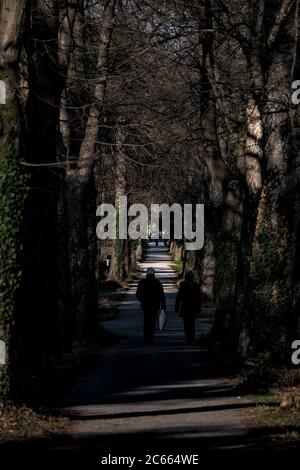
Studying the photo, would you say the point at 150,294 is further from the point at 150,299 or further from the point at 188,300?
the point at 188,300

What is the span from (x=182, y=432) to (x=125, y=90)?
1442cm

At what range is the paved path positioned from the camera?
11391 mm

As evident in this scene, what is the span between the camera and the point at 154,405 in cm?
1456

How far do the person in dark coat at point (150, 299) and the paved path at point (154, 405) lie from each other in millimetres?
2010

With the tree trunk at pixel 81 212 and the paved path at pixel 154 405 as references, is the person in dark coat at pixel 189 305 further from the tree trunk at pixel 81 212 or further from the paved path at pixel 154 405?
the tree trunk at pixel 81 212

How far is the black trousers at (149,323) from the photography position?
86.5 feet

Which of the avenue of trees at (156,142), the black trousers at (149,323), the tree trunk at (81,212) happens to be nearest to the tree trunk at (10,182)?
the avenue of trees at (156,142)

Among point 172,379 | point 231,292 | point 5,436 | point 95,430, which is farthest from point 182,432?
point 231,292

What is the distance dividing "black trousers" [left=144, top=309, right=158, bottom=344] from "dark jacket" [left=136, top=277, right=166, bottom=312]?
0.45ft

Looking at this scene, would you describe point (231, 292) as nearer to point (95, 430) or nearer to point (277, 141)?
point (277, 141)

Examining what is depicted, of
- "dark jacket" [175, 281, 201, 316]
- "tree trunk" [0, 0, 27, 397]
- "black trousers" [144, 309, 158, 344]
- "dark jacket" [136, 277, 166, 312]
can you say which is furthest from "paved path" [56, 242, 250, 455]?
"dark jacket" [175, 281, 201, 316]

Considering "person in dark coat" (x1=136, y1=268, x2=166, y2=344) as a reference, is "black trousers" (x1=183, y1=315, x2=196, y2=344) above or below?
below

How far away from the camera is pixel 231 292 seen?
86.1 ft

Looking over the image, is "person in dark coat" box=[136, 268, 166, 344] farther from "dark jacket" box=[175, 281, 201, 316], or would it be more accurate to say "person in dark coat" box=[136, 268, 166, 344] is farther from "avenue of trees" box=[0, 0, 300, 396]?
"avenue of trees" box=[0, 0, 300, 396]
